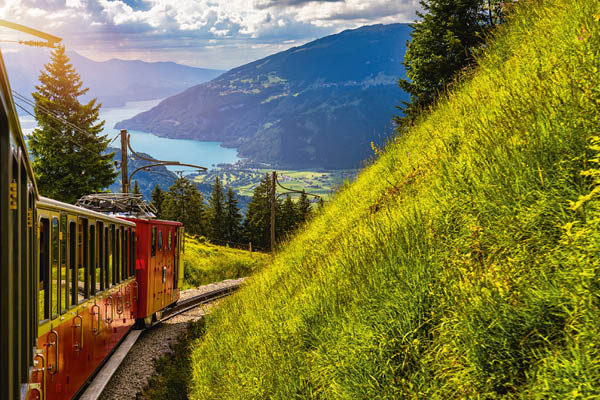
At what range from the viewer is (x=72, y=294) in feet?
20.4

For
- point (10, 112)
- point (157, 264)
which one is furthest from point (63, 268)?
point (157, 264)

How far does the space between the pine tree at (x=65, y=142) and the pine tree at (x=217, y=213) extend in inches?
1440

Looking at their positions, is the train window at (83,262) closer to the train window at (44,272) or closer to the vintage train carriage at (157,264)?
the train window at (44,272)

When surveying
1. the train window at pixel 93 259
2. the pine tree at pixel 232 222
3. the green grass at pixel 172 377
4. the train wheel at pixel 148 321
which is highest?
the train window at pixel 93 259

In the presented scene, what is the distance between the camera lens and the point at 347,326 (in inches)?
162

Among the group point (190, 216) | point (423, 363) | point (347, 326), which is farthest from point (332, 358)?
point (190, 216)

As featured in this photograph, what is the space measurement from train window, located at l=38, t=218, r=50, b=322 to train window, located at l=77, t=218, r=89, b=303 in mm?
1241

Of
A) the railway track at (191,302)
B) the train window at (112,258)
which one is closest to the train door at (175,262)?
the railway track at (191,302)

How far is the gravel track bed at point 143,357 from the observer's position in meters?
9.27

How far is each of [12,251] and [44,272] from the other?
80.6 inches

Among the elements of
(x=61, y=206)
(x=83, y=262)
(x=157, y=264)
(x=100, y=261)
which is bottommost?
(x=157, y=264)

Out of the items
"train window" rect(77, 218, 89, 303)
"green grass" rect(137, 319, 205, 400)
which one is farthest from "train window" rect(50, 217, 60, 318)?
"green grass" rect(137, 319, 205, 400)

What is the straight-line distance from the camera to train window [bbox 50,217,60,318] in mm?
5298

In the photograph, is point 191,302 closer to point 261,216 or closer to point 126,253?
point 126,253
